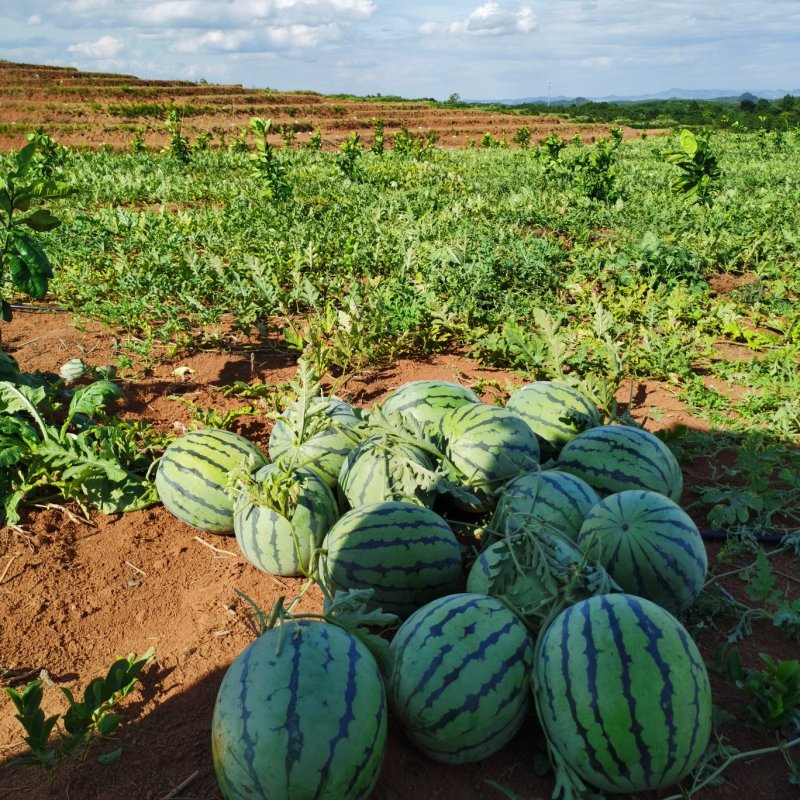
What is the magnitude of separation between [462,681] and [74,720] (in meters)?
1.19

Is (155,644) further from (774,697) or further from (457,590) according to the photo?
(774,697)

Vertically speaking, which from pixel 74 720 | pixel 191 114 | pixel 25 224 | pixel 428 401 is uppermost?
pixel 191 114

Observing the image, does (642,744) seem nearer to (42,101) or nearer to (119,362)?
(119,362)

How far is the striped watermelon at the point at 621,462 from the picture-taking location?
9.19ft

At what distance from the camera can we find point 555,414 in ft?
10.6

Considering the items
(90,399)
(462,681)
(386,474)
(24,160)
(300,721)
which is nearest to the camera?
(300,721)

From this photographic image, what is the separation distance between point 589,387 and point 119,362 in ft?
10.9

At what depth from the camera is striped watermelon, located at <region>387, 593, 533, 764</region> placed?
1.84 meters

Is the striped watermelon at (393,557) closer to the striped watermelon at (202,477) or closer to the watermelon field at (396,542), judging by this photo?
the watermelon field at (396,542)

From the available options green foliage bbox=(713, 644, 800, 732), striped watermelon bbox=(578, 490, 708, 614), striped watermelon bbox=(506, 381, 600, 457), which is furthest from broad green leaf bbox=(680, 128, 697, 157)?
green foliage bbox=(713, 644, 800, 732)

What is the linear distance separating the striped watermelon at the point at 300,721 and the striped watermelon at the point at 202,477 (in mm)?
1223

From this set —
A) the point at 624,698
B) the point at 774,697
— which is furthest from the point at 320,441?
the point at 774,697

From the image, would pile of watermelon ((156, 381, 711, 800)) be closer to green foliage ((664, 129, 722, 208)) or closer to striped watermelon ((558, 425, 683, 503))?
striped watermelon ((558, 425, 683, 503))

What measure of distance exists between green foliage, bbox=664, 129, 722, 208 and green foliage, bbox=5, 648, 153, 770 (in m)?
10.1
